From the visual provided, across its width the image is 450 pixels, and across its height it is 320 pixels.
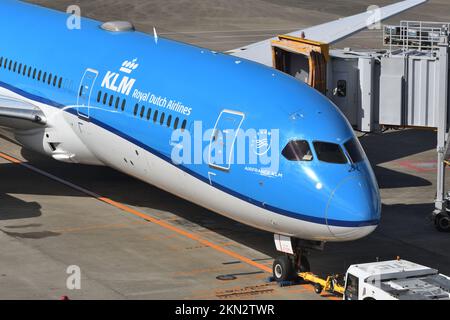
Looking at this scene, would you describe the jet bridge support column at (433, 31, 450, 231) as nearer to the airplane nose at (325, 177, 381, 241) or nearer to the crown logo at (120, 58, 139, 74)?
the airplane nose at (325, 177, 381, 241)

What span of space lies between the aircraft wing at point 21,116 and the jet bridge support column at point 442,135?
12.1 metres

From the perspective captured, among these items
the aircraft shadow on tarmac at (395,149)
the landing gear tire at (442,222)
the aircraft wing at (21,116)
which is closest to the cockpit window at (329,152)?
the landing gear tire at (442,222)

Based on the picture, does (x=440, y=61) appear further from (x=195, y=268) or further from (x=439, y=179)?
Result: (x=195, y=268)

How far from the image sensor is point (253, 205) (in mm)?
28031

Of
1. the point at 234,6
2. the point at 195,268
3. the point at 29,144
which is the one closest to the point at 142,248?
the point at 195,268

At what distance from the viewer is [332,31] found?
161 feet

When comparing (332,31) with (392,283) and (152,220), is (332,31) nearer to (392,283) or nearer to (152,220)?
(152,220)

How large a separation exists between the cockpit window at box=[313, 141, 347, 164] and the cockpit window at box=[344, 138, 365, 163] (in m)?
0.23

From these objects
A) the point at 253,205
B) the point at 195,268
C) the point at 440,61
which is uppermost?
the point at 440,61

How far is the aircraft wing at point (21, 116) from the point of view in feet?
118

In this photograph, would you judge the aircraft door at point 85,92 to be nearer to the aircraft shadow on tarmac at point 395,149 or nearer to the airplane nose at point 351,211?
the airplane nose at point 351,211

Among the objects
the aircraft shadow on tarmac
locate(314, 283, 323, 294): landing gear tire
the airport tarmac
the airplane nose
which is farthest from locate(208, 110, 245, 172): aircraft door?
the aircraft shadow on tarmac

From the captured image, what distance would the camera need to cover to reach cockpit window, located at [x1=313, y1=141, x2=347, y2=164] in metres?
27.1
